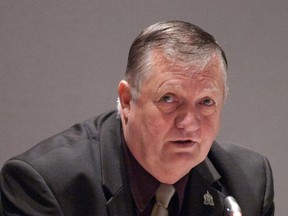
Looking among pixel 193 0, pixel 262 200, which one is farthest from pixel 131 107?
pixel 193 0

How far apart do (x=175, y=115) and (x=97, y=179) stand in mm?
300

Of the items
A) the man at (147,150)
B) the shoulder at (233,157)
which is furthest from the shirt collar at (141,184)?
the shoulder at (233,157)

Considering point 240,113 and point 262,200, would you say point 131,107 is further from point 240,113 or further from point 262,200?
point 240,113

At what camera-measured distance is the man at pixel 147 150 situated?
5.64 feet

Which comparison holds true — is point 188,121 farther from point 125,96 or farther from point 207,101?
point 125,96

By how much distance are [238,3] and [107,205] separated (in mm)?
1369

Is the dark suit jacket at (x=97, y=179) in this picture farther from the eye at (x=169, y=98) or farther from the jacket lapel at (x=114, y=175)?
the eye at (x=169, y=98)

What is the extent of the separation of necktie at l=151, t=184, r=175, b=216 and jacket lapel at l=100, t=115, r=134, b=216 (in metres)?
0.08

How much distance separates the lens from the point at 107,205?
1.78m

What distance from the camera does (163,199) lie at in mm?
1858

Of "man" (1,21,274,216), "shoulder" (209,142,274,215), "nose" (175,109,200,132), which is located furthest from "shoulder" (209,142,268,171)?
"nose" (175,109,200,132)

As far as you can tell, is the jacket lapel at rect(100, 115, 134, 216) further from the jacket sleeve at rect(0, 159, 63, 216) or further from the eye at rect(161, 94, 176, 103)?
the eye at rect(161, 94, 176, 103)

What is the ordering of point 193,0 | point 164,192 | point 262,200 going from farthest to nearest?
1. point 193,0
2. point 262,200
3. point 164,192

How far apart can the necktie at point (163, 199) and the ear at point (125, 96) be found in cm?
24
